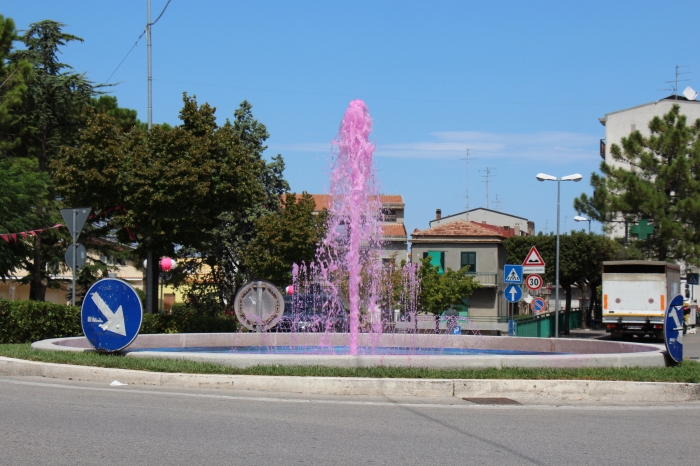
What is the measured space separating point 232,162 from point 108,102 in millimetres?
22921

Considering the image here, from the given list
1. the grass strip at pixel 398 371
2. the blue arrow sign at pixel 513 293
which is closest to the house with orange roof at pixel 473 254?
the blue arrow sign at pixel 513 293

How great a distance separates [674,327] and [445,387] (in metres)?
4.78

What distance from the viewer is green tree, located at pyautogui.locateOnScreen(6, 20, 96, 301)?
130 ft

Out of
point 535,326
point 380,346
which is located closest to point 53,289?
point 535,326

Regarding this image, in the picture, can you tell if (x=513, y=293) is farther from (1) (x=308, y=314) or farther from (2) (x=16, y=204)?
(2) (x=16, y=204)

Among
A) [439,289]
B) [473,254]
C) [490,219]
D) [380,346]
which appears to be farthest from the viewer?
[490,219]

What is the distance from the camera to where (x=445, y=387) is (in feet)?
35.7

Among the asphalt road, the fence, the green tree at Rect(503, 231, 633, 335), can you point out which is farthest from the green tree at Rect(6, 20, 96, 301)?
the asphalt road

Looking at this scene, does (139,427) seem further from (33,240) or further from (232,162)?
(33,240)

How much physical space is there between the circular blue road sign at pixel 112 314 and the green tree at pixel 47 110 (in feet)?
88.8

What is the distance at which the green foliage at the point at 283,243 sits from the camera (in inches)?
1693

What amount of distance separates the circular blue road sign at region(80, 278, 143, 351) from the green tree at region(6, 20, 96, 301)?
2708 centimetres

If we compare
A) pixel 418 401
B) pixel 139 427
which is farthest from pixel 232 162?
pixel 139 427

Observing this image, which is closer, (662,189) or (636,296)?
(636,296)
